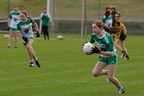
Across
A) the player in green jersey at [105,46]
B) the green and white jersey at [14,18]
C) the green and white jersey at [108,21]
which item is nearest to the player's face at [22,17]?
the green and white jersey at [108,21]

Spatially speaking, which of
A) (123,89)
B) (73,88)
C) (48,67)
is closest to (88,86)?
(73,88)

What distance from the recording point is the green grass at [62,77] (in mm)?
12320

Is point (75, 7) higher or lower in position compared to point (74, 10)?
higher

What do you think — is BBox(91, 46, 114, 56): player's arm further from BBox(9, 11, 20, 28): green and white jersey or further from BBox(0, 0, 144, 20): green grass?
BBox(0, 0, 144, 20): green grass

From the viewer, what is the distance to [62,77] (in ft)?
49.2

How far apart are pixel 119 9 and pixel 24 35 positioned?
23968mm

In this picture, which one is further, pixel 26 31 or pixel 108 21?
pixel 108 21

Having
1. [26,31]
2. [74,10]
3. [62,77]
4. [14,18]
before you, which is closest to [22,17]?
[26,31]

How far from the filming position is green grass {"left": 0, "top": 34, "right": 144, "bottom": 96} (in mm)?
12320

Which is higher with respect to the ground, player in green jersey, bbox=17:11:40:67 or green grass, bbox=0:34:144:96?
player in green jersey, bbox=17:11:40:67

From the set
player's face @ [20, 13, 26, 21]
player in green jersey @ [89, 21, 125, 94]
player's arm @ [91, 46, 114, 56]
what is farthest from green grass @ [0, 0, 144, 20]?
player's arm @ [91, 46, 114, 56]

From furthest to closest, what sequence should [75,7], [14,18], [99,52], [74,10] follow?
1. [74,10]
2. [75,7]
3. [14,18]
4. [99,52]

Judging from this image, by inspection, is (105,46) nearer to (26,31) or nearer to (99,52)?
(99,52)

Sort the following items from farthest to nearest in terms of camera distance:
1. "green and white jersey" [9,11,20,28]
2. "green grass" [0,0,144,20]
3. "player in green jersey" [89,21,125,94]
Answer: "green grass" [0,0,144,20]
"green and white jersey" [9,11,20,28]
"player in green jersey" [89,21,125,94]
